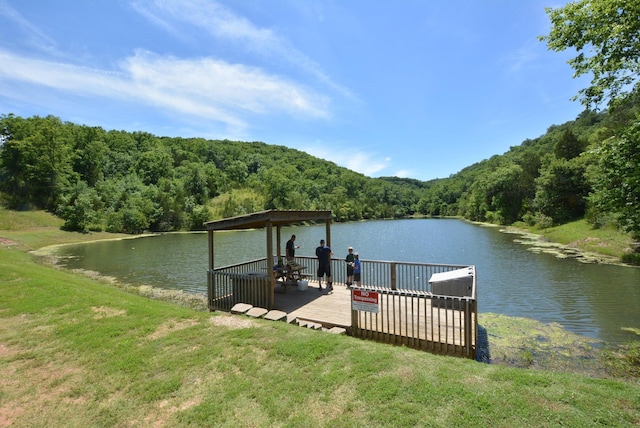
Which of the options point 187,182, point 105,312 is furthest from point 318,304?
point 187,182

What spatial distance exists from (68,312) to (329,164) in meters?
158

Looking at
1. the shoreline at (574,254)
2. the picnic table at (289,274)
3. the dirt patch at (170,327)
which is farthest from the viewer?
the shoreline at (574,254)

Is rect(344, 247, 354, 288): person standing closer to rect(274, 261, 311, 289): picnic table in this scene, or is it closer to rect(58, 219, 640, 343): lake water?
rect(274, 261, 311, 289): picnic table

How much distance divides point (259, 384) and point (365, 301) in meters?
3.11

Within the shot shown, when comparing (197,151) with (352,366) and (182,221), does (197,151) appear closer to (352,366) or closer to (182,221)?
(182,221)

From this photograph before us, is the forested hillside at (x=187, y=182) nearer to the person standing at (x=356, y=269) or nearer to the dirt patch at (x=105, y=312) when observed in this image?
the person standing at (x=356, y=269)

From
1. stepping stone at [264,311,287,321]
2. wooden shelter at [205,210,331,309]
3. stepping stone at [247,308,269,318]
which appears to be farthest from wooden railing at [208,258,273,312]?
stepping stone at [264,311,287,321]

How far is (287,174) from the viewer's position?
123 meters

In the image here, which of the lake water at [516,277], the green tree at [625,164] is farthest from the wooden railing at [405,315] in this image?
the lake water at [516,277]

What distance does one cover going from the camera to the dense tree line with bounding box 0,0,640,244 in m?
9.70

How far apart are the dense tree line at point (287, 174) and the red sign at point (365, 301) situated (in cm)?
734

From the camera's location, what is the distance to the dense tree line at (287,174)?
382 inches

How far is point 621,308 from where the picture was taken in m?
12.7

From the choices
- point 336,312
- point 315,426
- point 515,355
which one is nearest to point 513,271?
point 515,355
